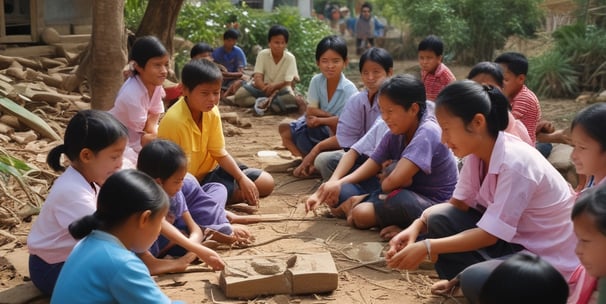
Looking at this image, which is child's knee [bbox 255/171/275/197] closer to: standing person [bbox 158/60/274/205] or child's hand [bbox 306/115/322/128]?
standing person [bbox 158/60/274/205]

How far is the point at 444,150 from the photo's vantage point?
4445 mm

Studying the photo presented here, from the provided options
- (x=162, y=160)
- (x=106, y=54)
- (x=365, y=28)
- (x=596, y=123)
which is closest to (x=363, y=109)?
(x=106, y=54)

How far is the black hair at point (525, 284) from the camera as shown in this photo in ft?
6.43

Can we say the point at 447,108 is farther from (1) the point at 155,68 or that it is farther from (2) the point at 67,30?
(2) the point at 67,30

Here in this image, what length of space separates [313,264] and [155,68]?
1951mm

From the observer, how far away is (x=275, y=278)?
367cm

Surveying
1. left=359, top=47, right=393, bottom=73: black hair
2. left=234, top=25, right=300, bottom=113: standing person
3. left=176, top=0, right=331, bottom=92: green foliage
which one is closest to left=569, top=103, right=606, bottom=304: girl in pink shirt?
left=359, top=47, right=393, bottom=73: black hair

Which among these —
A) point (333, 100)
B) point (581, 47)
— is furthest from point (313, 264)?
point (581, 47)

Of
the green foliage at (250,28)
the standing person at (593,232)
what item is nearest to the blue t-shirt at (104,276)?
the standing person at (593,232)

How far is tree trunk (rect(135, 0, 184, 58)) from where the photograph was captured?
798cm

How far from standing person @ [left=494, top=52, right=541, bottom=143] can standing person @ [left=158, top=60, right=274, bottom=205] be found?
199 cm

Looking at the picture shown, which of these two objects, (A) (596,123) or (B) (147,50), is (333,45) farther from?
(A) (596,123)

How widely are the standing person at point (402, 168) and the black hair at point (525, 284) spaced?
232 cm

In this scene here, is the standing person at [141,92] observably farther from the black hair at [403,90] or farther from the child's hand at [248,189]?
the black hair at [403,90]
